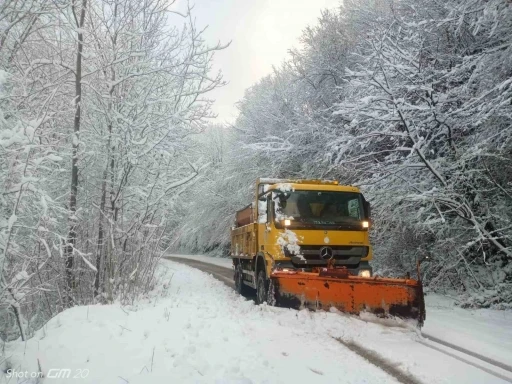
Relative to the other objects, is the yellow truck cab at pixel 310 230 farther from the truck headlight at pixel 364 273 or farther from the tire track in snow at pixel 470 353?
the tire track in snow at pixel 470 353

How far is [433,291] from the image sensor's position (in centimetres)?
1095

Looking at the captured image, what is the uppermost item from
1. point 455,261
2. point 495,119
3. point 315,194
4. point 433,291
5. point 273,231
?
point 495,119

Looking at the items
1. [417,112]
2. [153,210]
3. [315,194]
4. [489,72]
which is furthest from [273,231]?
[489,72]

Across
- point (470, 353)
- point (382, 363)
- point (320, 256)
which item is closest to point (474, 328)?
point (470, 353)

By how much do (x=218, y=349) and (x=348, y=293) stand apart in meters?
3.12

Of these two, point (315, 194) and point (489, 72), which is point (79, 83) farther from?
point (489, 72)

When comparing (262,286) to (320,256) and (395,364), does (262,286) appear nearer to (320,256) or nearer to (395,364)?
(320,256)

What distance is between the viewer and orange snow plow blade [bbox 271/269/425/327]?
278 inches

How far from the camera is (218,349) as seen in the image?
498cm

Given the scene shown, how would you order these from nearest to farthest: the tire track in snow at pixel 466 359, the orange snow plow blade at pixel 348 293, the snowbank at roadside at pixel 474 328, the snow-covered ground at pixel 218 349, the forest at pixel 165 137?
the snow-covered ground at pixel 218 349 → the tire track in snow at pixel 466 359 → the snowbank at roadside at pixel 474 328 → the orange snow plow blade at pixel 348 293 → the forest at pixel 165 137

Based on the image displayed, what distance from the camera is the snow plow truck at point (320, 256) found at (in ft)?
23.6

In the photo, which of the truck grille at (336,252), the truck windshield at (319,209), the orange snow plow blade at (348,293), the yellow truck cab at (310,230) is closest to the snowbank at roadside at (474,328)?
the orange snow plow blade at (348,293)

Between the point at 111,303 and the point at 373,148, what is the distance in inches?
357

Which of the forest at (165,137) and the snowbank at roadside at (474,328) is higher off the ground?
the forest at (165,137)
